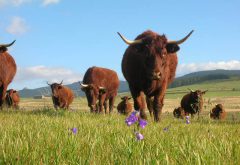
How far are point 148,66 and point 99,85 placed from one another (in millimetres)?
12479

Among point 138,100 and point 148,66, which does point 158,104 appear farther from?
point 148,66

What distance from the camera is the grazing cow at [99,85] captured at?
20.0 meters

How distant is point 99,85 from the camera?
2225 centimetres

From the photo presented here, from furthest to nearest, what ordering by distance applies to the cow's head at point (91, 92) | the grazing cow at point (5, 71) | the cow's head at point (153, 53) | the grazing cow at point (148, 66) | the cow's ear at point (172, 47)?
the cow's head at point (91, 92) → the grazing cow at point (5, 71) → the cow's ear at point (172, 47) → the grazing cow at point (148, 66) → the cow's head at point (153, 53)

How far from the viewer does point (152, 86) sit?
1045 cm

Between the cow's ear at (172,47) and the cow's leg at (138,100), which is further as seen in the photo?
the cow's ear at (172,47)

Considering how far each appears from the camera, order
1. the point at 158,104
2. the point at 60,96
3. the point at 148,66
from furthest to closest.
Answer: the point at 60,96
the point at 158,104
the point at 148,66

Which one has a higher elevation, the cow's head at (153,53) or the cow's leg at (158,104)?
the cow's head at (153,53)

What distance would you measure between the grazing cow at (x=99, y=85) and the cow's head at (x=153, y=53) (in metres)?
8.92

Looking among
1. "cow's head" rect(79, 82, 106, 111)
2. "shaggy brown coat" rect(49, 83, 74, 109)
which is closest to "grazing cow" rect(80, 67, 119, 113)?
"cow's head" rect(79, 82, 106, 111)

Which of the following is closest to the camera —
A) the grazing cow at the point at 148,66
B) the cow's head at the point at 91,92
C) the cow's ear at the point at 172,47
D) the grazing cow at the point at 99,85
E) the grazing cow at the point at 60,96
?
the grazing cow at the point at 148,66

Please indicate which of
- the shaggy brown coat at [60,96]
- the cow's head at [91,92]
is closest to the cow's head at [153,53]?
the cow's head at [91,92]

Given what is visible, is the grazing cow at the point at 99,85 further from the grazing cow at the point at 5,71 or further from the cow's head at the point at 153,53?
the cow's head at the point at 153,53

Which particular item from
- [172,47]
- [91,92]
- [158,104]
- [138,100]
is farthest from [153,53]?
[91,92]
